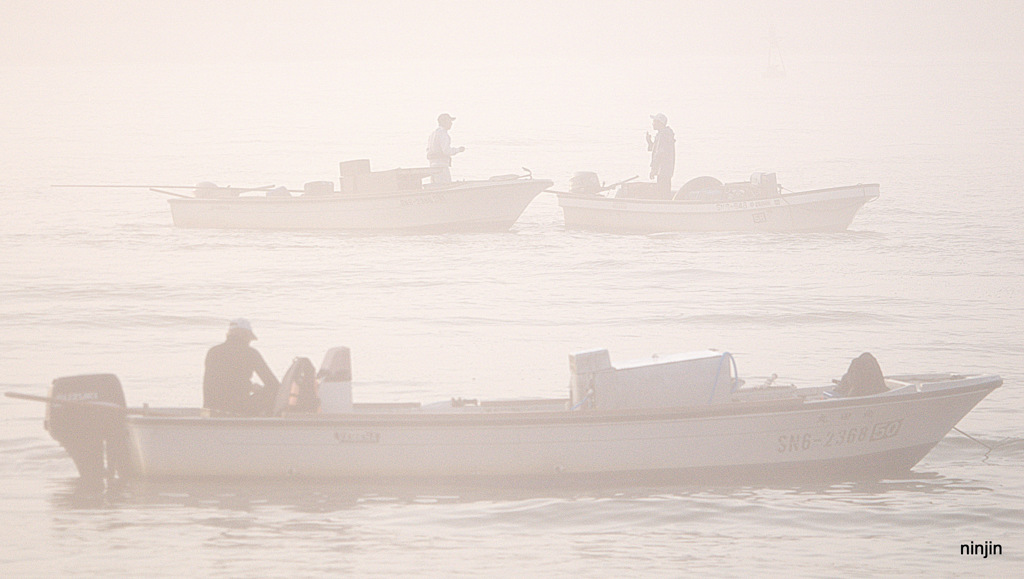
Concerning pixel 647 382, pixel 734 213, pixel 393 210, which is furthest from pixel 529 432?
pixel 393 210

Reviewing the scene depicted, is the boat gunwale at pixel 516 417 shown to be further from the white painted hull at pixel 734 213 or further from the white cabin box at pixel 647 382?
the white painted hull at pixel 734 213

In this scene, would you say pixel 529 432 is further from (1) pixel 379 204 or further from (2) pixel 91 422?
(1) pixel 379 204

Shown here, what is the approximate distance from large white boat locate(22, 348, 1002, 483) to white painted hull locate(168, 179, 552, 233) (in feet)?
53.9

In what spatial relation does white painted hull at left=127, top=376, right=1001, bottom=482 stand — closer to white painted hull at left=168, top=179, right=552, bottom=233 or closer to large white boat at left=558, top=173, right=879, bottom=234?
large white boat at left=558, top=173, right=879, bottom=234

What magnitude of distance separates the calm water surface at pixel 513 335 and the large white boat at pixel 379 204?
1.89 ft

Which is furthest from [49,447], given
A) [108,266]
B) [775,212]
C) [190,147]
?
[190,147]

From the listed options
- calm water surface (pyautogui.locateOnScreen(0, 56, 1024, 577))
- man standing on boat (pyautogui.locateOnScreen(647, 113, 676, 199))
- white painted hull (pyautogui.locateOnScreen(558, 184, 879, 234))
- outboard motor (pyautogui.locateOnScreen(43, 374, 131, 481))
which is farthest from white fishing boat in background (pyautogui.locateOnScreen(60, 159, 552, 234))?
outboard motor (pyautogui.locateOnScreen(43, 374, 131, 481))

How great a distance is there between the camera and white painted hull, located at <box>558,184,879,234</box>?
2875cm

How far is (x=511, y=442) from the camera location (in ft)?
40.7

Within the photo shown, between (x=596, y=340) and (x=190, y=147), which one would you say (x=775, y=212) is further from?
(x=190, y=147)

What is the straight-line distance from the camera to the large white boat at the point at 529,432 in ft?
40.6

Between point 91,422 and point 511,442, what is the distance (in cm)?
390

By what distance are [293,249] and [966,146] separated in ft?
154

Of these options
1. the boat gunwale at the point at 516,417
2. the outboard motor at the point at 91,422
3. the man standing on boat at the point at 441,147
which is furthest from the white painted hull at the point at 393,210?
the boat gunwale at the point at 516,417
